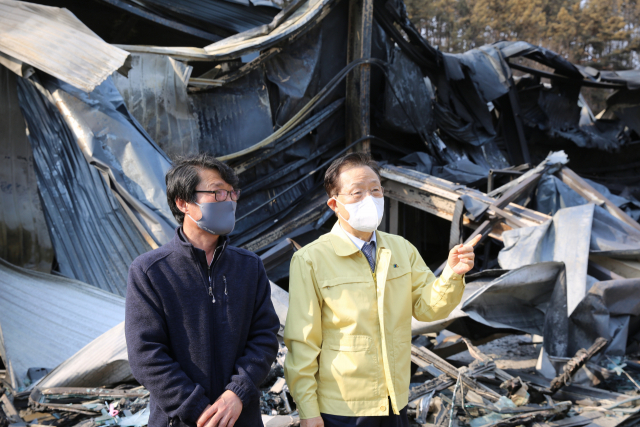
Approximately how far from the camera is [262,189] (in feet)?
19.3

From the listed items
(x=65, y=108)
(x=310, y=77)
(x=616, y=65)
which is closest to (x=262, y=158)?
(x=310, y=77)

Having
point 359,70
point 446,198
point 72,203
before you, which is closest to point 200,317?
point 72,203

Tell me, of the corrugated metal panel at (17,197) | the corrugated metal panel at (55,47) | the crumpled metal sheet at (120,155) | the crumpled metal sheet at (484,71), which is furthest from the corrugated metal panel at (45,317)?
the crumpled metal sheet at (484,71)

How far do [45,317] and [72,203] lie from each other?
0.99m

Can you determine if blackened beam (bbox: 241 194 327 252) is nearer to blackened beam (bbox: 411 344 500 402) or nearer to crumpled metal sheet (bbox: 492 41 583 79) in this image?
blackened beam (bbox: 411 344 500 402)

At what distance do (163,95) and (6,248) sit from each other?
2.02 m

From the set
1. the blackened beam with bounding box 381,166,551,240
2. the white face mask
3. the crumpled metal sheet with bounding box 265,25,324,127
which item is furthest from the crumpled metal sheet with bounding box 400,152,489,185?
the white face mask

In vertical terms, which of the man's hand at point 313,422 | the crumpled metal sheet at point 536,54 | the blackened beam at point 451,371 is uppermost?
the crumpled metal sheet at point 536,54

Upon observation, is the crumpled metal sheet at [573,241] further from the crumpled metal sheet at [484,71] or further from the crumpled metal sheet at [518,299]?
the crumpled metal sheet at [484,71]

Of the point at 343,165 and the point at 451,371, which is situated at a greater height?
the point at 343,165

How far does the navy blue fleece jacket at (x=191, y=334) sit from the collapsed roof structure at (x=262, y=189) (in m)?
1.21

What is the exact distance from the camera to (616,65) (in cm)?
2145

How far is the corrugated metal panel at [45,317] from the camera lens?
3037mm

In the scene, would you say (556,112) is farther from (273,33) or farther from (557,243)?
(273,33)
